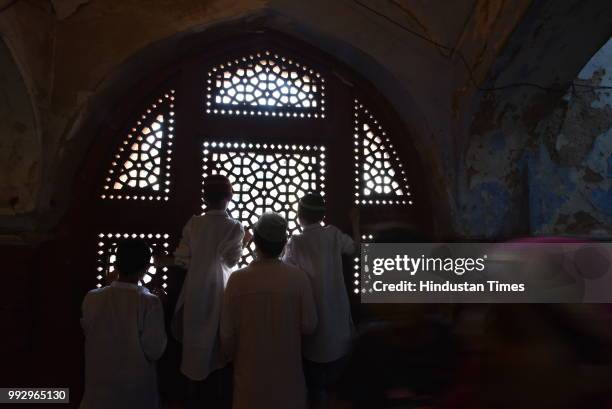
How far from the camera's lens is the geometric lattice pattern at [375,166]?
3.47 metres

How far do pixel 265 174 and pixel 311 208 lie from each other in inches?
32.8

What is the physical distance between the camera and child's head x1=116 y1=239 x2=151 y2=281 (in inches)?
85.3

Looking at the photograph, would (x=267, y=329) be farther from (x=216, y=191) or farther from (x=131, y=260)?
(x=216, y=191)

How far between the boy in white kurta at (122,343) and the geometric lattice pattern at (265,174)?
1.23 m

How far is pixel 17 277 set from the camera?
9.74 feet

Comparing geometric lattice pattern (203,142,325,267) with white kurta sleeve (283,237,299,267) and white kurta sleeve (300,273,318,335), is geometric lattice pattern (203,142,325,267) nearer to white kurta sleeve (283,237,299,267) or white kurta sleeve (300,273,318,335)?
white kurta sleeve (283,237,299,267)

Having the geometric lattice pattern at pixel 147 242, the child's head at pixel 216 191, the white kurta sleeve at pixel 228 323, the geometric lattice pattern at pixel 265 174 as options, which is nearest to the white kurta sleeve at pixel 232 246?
the child's head at pixel 216 191

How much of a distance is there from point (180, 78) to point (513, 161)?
2587 millimetres

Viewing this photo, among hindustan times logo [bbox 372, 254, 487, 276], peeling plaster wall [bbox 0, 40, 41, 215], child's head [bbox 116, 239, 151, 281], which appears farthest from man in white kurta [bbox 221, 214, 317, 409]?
peeling plaster wall [bbox 0, 40, 41, 215]

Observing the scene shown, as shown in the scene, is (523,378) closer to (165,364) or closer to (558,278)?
(558,278)

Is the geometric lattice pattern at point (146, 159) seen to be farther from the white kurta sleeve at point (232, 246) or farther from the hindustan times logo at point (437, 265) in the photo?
the hindustan times logo at point (437, 265)

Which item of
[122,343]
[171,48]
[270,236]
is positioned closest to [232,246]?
[270,236]

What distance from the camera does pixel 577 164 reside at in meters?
3.48

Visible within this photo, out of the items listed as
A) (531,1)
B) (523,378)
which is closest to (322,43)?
(531,1)
